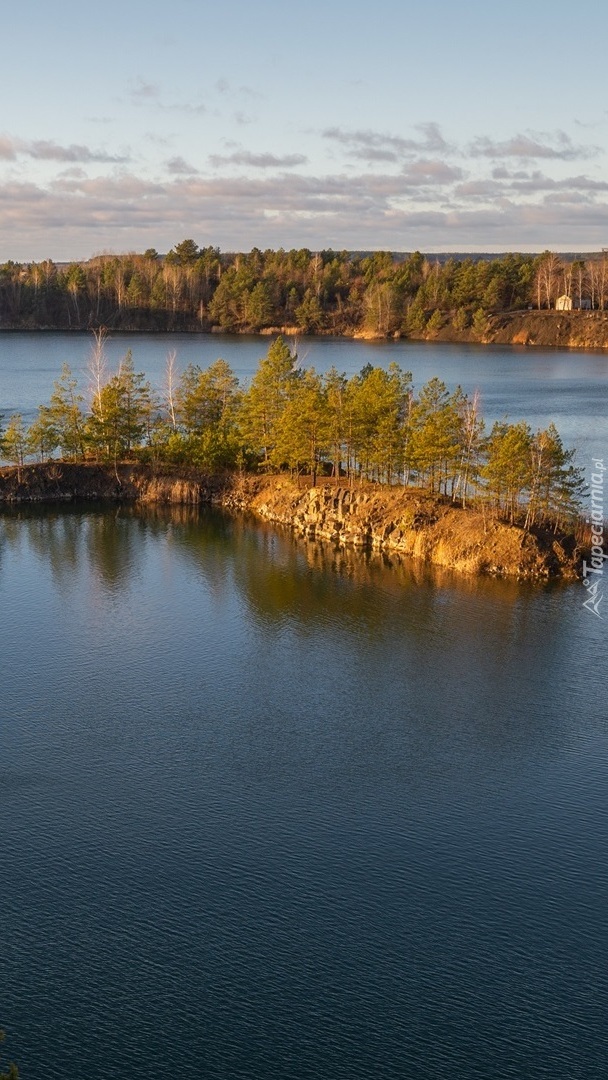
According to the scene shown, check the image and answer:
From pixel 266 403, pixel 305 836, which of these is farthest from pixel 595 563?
pixel 305 836

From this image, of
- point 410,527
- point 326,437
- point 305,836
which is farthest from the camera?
point 326,437

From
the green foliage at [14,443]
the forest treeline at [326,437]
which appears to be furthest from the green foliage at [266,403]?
the green foliage at [14,443]

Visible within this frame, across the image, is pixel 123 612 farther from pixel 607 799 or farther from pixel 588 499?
pixel 588 499

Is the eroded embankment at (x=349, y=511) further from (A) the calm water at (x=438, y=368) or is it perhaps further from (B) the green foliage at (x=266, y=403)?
(A) the calm water at (x=438, y=368)

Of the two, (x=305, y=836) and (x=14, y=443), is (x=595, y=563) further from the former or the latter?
(x=14, y=443)

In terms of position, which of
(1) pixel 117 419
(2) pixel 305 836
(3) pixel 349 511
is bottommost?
(2) pixel 305 836
